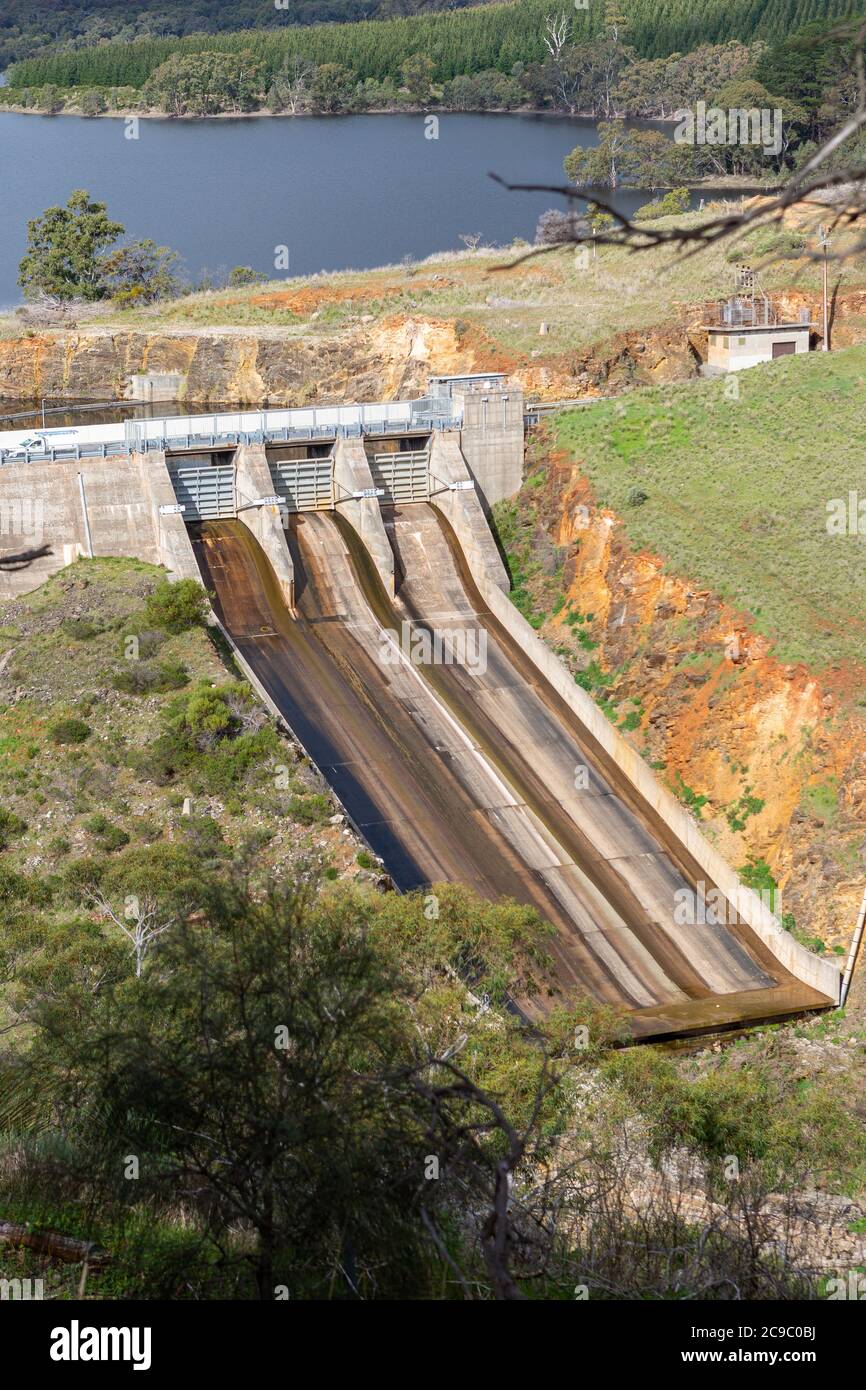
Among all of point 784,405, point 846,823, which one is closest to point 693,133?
point 784,405

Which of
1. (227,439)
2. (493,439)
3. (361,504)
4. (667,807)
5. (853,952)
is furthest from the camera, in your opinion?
(493,439)

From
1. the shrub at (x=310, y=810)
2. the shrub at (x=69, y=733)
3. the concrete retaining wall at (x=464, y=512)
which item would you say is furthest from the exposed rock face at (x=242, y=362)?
the shrub at (x=310, y=810)

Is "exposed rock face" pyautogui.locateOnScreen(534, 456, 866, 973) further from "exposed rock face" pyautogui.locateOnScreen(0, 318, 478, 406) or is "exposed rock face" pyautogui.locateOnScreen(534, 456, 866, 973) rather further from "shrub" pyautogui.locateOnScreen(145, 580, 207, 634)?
"exposed rock face" pyautogui.locateOnScreen(0, 318, 478, 406)

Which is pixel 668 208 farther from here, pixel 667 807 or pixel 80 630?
pixel 667 807

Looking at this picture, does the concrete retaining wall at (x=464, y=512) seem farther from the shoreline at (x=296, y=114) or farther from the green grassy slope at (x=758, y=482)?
the shoreline at (x=296, y=114)

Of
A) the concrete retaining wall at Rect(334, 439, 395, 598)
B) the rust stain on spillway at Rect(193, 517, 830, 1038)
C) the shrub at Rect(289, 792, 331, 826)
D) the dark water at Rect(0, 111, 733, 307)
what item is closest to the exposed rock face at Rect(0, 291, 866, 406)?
the concrete retaining wall at Rect(334, 439, 395, 598)

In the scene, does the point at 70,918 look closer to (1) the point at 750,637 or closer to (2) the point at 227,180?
(1) the point at 750,637

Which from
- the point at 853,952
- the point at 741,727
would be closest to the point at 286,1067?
the point at 853,952


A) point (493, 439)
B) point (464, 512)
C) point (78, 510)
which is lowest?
point (78, 510)

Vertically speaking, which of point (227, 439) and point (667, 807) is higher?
point (227, 439)

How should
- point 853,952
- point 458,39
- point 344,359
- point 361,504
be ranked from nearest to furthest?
point 853,952 < point 361,504 < point 344,359 < point 458,39
